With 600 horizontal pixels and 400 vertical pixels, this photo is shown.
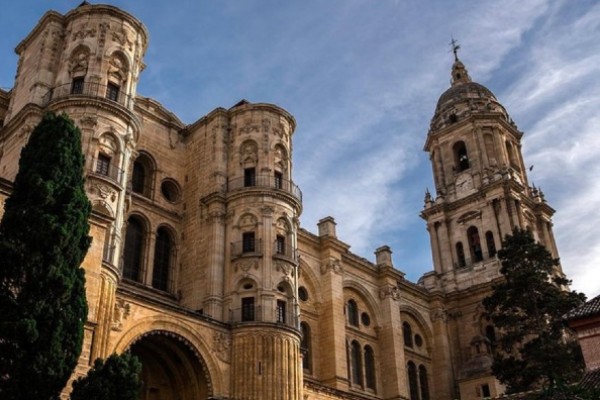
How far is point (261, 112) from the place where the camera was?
1407 inches

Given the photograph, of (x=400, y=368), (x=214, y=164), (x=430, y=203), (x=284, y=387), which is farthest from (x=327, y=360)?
(x=430, y=203)

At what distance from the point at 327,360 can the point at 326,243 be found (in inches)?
273

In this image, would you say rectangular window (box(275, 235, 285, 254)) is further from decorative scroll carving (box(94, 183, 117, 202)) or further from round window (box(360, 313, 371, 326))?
round window (box(360, 313, 371, 326))

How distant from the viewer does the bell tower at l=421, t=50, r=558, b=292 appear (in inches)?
2046

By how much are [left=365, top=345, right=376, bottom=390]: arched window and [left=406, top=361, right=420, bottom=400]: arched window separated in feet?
11.2

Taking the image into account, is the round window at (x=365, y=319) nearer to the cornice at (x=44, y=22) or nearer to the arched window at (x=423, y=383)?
the arched window at (x=423, y=383)

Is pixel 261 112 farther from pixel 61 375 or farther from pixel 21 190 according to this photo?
pixel 61 375

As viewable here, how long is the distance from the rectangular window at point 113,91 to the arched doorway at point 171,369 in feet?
34.2

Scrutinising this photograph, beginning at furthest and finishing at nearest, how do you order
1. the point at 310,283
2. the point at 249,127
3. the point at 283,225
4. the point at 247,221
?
the point at 310,283 < the point at 249,127 < the point at 283,225 < the point at 247,221

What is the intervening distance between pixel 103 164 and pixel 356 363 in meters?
20.9

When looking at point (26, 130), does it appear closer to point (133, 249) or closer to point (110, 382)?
point (133, 249)

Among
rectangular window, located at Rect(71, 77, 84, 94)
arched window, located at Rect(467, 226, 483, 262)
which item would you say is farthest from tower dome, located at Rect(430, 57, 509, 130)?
rectangular window, located at Rect(71, 77, 84, 94)

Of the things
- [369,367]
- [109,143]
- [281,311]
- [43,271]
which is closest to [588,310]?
[281,311]

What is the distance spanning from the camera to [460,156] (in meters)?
58.8
